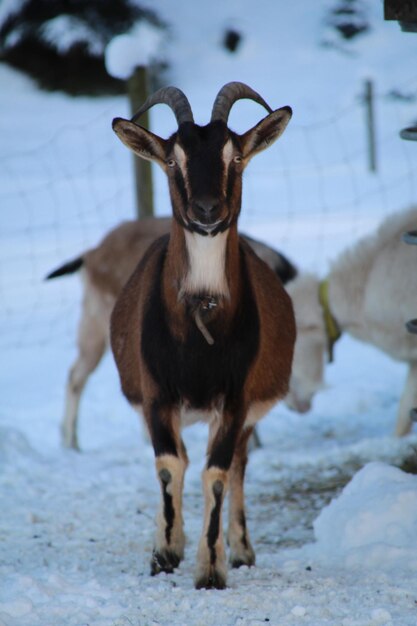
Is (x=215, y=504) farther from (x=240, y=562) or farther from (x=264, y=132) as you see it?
(x=264, y=132)

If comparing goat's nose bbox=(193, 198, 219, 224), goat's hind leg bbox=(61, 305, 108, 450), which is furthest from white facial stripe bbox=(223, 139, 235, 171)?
goat's hind leg bbox=(61, 305, 108, 450)

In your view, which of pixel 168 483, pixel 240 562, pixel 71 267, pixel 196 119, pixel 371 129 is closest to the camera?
pixel 168 483

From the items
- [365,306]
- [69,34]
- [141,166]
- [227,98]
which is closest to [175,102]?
[227,98]

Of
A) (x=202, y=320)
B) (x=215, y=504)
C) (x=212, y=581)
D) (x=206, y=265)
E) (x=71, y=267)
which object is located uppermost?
(x=206, y=265)

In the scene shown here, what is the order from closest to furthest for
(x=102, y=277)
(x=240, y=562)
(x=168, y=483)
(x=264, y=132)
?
(x=168, y=483) → (x=264, y=132) → (x=240, y=562) → (x=102, y=277)

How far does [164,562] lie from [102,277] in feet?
12.1

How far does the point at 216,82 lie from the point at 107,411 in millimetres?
17987

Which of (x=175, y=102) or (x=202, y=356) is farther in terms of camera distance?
(x=175, y=102)

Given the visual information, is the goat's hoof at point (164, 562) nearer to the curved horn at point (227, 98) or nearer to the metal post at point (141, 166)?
the curved horn at point (227, 98)

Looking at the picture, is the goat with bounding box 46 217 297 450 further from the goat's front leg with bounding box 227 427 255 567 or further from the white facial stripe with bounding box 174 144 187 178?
the white facial stripe with bounding box 174 144 187 178

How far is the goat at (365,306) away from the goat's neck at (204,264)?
126 inches

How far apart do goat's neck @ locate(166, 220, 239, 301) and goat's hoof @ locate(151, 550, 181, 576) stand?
1086 millimetres

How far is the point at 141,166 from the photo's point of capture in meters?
8.73

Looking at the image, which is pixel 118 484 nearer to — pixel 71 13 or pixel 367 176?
pixel 367 176
